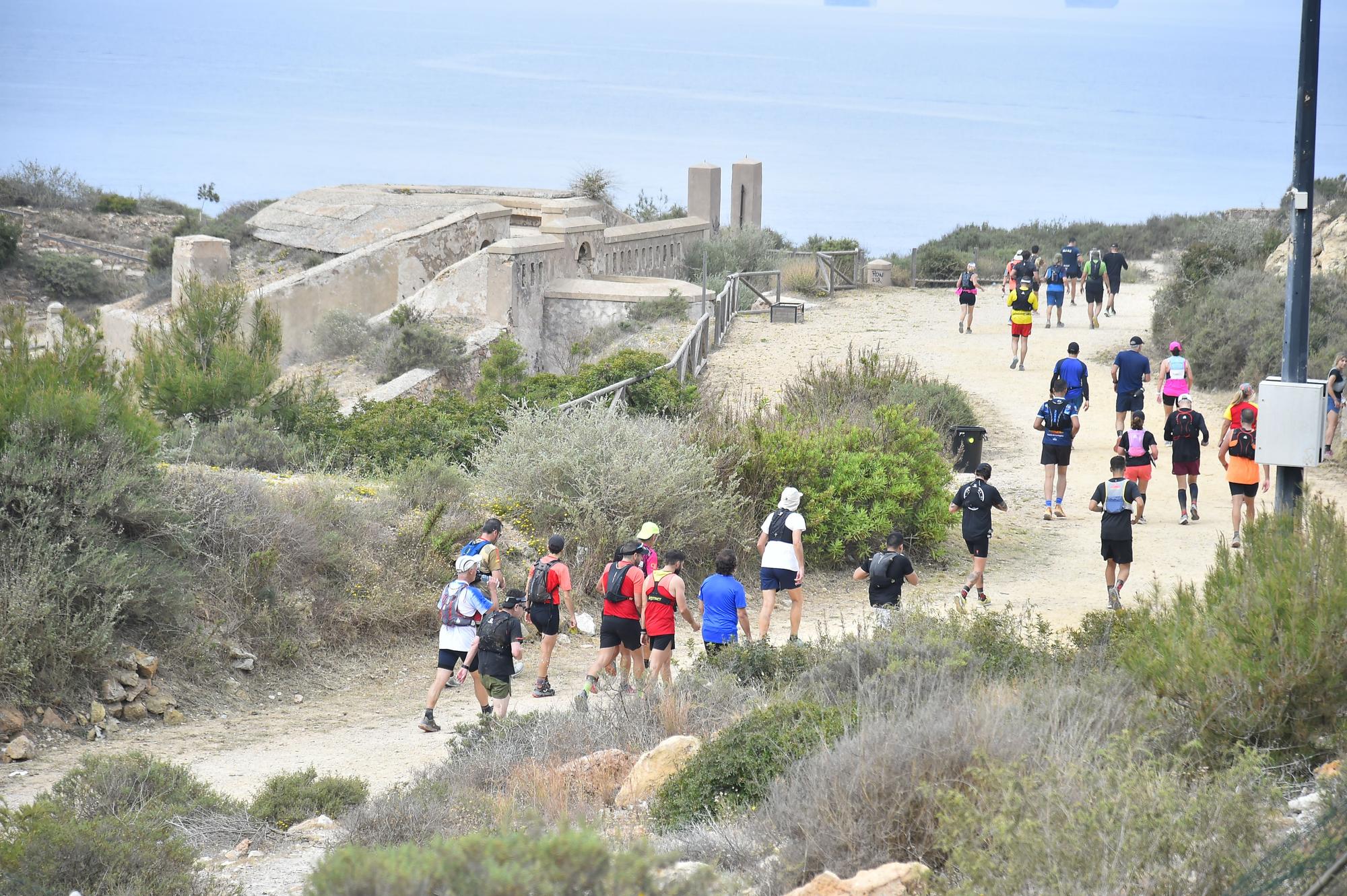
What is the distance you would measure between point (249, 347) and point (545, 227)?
32.0 feet

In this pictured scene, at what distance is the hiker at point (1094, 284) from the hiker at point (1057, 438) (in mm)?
10379

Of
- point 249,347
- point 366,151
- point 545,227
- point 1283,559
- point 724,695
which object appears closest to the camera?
point 1283,559

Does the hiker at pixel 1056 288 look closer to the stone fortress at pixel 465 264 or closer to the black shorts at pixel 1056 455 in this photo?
the stone fortress at pixel 465 264

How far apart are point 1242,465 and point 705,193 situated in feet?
84.9

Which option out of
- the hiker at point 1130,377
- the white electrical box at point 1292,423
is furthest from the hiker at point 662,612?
the hiker at point 1130,377

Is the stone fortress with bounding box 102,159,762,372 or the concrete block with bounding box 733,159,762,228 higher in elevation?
the concrete block with bounding box 733,159,762,228

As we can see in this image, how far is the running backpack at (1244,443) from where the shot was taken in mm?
12359

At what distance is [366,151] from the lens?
15550cm

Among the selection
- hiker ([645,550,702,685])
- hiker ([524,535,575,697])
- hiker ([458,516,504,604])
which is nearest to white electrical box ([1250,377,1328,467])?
hiker ([645,550,702,685])

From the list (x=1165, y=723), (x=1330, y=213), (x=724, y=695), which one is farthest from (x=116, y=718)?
(x=1330, y=213)

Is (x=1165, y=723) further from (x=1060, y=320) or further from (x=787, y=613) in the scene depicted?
(x=1060, y=320)

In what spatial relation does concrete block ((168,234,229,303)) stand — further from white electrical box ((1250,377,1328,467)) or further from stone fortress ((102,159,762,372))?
white electrical box ((1250,377,1328,467))

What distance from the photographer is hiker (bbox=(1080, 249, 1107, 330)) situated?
2409 cm

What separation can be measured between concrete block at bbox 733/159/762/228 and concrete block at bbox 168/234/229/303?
15484 millimetres
